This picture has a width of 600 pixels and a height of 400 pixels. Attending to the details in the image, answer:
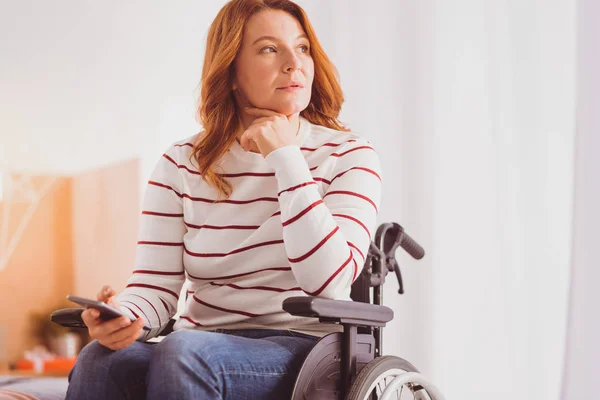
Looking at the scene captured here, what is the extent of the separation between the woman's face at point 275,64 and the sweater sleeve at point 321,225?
0.20m

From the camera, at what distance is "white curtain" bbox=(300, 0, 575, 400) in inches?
86.4

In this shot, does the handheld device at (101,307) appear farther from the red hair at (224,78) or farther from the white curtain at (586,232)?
the white curtain at (586,232)

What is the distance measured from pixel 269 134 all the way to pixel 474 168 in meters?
1.27

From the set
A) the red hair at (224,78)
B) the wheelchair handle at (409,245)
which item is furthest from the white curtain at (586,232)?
the red hair at (224,78)

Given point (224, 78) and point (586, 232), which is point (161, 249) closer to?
point (224, 78)

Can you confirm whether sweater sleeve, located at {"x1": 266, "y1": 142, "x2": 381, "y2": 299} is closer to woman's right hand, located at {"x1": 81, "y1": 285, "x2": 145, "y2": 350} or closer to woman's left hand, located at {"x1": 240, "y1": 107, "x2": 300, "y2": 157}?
woman's left hand, located at {"x1": 240, "y1": 107, "x2": 300, "y2": 157}

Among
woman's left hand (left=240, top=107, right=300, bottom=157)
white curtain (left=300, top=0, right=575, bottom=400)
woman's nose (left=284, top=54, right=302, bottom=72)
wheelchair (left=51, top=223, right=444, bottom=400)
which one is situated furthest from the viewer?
white curtain (left=300, top=0, right=575, bottom=400)

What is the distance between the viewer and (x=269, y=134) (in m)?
1.32

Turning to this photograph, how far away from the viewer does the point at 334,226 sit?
1.24 m

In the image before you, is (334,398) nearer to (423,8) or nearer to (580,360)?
(580,360)

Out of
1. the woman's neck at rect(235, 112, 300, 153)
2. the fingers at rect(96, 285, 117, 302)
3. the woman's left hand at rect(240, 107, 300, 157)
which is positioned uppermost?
the woman's neck at rect(235, 112, 300, 153)

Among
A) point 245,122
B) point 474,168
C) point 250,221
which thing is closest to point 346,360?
point 250,221

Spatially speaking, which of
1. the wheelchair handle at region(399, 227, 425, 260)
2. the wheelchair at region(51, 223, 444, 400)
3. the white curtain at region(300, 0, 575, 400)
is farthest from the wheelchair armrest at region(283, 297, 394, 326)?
the white curtain at region(300, 0, 575, 400)

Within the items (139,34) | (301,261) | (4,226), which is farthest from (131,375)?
(139,34)
